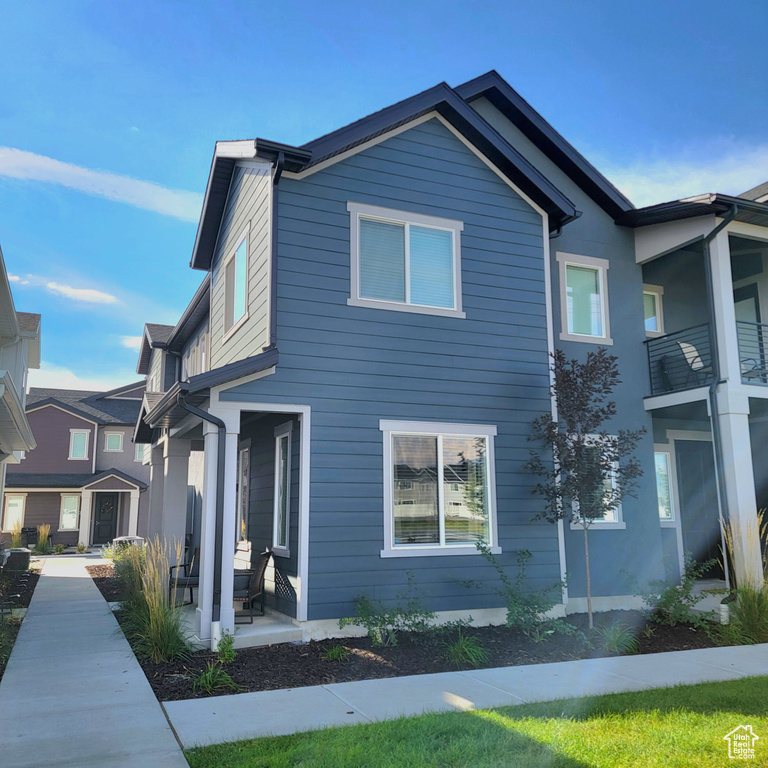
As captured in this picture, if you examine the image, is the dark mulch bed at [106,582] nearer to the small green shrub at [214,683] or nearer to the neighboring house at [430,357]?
the neighboring house at [430,357]

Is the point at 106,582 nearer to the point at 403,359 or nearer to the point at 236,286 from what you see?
the point at 236,286

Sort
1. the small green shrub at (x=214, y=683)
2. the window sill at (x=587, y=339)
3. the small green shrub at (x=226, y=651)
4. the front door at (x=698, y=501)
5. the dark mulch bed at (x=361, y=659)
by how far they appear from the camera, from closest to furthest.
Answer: the small green shrub at (x=214, y=683), the dark mulch bed at (x=361, y=659), the small green shrub at (x=226, y=651), the window sill at (x=587, y=339), the front door at (x=698, y=501)

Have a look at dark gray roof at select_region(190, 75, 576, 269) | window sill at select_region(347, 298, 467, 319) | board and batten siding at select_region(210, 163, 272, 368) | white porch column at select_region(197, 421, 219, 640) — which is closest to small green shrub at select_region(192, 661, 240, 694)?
white porch column at select_region(197, 421, 219, 640)

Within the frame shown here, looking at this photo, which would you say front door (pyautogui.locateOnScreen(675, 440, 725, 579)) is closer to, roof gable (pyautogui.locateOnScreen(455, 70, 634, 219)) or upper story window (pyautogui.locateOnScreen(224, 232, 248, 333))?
roof gable (pyautogui.locateOnScreen(455, 70, 634, 219))

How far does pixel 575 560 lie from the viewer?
35.0 ft

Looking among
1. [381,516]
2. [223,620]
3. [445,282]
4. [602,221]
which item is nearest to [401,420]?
[381,516]

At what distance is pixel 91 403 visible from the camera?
113 feet

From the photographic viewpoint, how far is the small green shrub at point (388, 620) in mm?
8250

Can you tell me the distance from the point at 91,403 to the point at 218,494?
2913 centimetres

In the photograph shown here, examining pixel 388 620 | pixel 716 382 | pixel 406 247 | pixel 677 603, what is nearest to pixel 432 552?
pixel 388 620

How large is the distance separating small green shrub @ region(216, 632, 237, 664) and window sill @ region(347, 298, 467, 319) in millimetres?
4411

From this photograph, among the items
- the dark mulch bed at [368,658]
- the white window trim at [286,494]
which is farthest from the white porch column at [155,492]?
the dark mulch bed at [368,658]

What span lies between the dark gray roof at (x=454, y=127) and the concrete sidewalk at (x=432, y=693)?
622 centimetres

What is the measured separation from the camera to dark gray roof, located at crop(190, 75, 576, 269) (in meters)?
9.10
